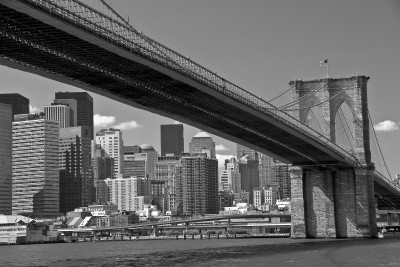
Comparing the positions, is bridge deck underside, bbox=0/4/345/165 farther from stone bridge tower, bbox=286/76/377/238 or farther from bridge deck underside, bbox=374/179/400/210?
bridge deck underside, bbox=374/179/400/210

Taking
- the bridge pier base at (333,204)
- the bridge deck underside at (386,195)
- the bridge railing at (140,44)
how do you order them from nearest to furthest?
the bridge railing at (140,44), the bridge pier base at (333,204), the bridge deck underside at (386,195)

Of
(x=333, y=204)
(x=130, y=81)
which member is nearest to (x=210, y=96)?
(x=130, y=81)

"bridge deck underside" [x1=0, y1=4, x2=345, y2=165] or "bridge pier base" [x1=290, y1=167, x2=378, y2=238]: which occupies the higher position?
"bridge deck underside" [x1=0, y1=4, x2=345, y2=165]

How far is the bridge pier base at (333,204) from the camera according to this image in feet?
272

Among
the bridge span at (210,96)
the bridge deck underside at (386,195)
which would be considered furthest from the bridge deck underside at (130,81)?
the bridge deck underside at (386,195)

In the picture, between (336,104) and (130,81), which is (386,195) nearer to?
(336,104)

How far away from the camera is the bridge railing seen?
35812 millimetres

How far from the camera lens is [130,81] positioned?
48.9 metres

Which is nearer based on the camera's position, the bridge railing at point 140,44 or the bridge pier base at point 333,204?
the bridge railing at point 140,44

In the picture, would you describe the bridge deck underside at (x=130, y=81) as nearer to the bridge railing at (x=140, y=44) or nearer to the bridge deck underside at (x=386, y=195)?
the bridge railing at (x=140, y=44)

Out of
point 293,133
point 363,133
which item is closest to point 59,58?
point 293,133

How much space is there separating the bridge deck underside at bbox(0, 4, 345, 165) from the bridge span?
67 mm

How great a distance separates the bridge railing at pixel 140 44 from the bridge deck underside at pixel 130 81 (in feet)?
2.77

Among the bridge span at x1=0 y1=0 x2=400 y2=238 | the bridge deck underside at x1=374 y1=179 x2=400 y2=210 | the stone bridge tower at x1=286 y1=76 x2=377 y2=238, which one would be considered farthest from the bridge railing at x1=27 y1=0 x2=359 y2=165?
the bridge deck underside at x1=374 y1=179 x2=400 y2=210
